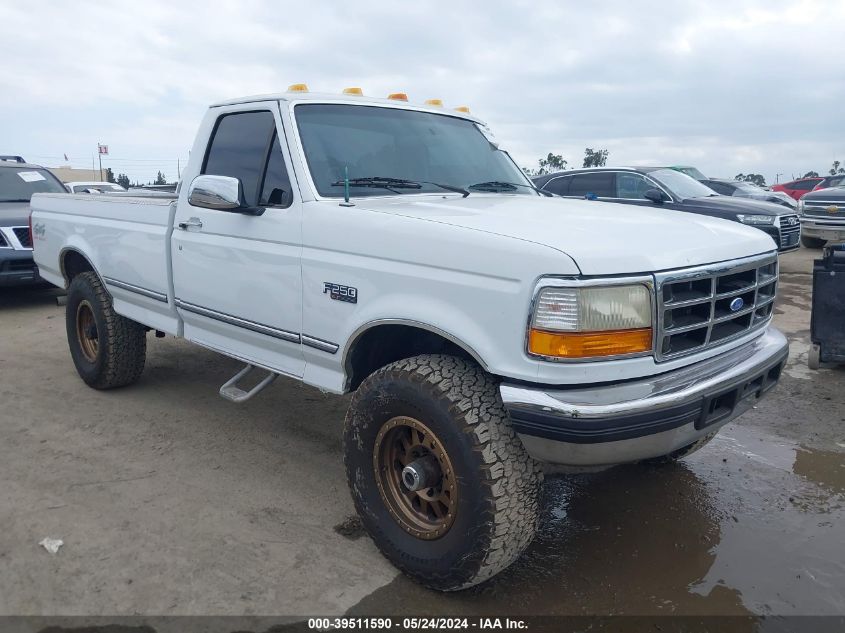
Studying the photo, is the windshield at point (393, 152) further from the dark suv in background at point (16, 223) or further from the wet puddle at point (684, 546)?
the dark suv in background at point (16, 223)

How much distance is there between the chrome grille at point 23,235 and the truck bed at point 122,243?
3.26 m

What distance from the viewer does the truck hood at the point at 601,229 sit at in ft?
7.98

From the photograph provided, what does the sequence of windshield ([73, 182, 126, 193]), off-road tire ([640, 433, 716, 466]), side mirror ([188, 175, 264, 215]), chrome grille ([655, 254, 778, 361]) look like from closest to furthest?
chrome grille ([655, 254, 778, 361])
side mirror ([188, 175, 264, 215])
off-road tire ([640, 433, 716, 466])
windshield ([73, 182, 126, 193])

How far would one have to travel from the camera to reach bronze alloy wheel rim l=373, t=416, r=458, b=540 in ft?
8.88

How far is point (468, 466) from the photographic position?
2535 millimetres

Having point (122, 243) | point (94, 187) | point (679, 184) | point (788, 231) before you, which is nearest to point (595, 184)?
point (679, 184)

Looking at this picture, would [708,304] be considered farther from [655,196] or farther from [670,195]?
[670,195]

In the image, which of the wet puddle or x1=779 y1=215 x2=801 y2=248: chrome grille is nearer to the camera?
the wet puddle

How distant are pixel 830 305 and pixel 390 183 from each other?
405cm

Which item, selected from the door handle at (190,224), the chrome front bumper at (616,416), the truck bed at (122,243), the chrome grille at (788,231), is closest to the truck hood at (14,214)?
the truck bed at (122,243)

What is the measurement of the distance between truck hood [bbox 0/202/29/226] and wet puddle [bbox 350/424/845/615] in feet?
25.4

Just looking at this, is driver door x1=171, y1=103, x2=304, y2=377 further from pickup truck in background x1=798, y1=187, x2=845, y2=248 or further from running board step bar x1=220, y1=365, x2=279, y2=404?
pickup truck in background x1=798, y1=187, x2=845, y2=248

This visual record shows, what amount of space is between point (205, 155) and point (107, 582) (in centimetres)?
248

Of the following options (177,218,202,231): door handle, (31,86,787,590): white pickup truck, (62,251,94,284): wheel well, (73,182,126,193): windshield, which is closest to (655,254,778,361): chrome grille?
(31,86,787,590): white pickup truck
